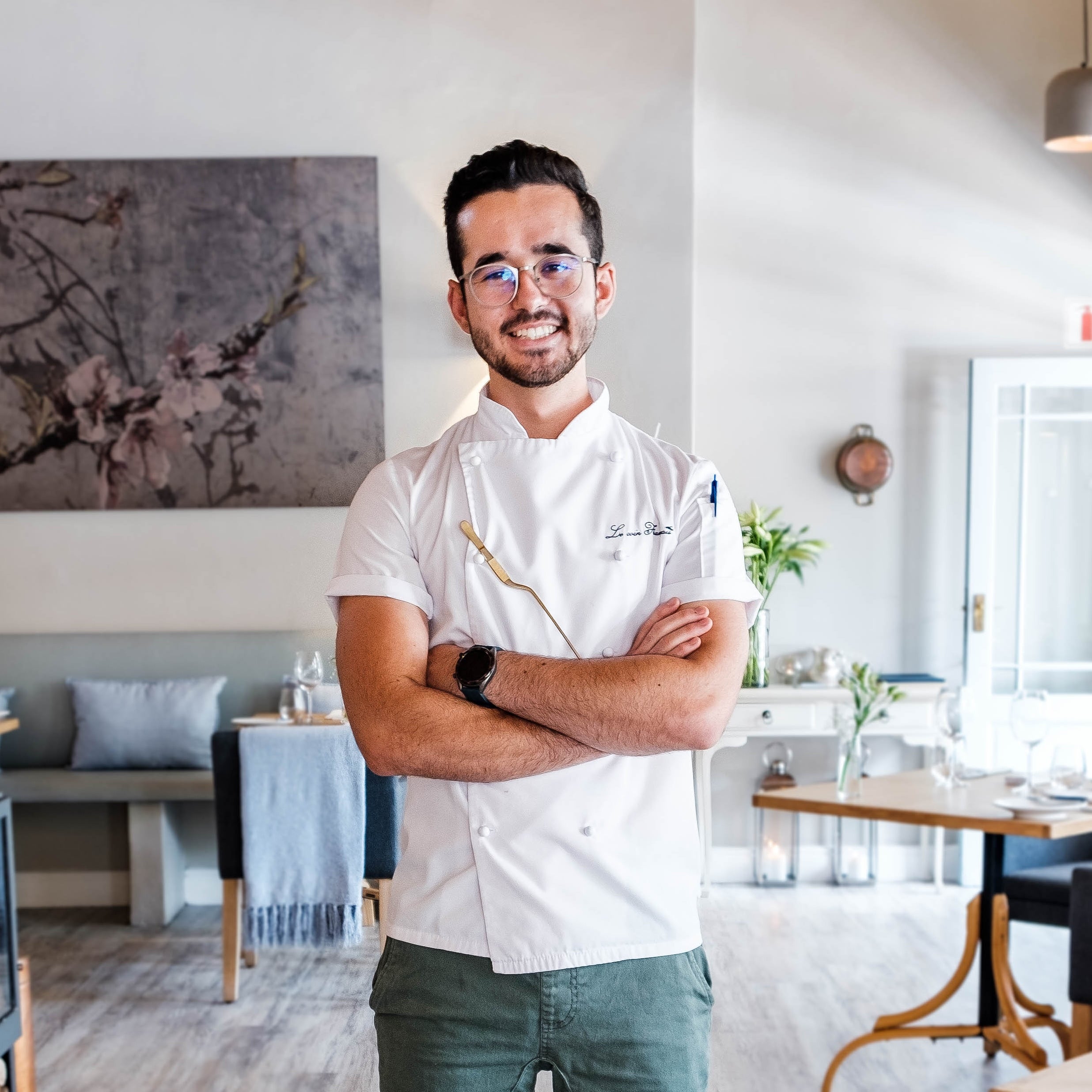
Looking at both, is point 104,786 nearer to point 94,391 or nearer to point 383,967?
point 94,391

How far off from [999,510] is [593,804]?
3761mm

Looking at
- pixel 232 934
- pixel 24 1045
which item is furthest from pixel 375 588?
pixel 24 1045

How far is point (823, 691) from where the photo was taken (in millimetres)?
4391

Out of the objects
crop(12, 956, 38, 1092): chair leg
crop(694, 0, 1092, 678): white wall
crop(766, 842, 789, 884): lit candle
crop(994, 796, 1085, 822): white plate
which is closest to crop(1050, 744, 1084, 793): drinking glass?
crop(994, 796, 1085, 822): white plate

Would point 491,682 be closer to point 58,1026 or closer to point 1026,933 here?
point 58,1026

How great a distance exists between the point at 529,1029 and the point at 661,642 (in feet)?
1.30

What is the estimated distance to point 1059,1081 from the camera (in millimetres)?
1186

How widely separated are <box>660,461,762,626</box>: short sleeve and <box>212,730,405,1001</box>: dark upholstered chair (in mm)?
453

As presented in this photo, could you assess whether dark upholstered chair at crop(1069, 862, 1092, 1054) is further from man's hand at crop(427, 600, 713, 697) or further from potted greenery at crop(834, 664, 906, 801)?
man's hand at crop(427, 600, 713, 697)

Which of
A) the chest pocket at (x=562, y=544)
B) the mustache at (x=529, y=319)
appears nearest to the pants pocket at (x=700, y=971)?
the chest pocket at (x=562, y=544)

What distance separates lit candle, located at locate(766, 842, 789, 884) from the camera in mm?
4438

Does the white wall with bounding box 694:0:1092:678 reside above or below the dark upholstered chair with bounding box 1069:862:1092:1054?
above

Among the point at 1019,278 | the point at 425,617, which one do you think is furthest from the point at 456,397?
the point at 1019,278

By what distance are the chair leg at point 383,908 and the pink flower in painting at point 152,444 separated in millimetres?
613
